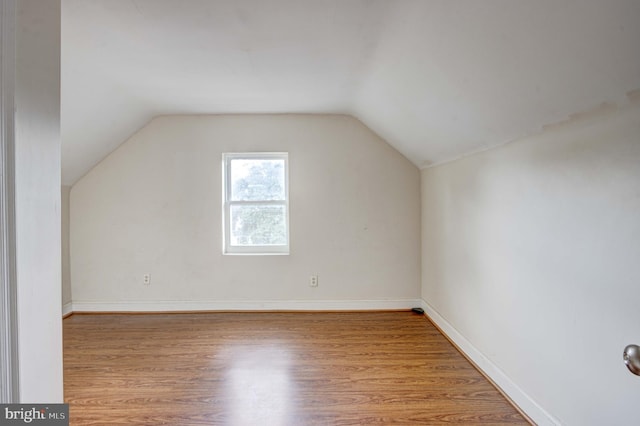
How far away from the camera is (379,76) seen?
2.30m

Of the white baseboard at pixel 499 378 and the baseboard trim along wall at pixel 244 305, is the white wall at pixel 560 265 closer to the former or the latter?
the white baseboard at pixel 499 378

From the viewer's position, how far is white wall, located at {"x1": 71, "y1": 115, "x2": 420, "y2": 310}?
3.47 metres

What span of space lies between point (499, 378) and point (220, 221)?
2.90 metres

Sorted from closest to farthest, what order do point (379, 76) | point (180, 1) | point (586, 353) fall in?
1. point (586, 353)
2. point (180, 1)
3. point (379, 76)

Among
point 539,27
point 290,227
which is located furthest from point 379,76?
point 290,227

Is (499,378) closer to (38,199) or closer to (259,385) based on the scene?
(259,385)

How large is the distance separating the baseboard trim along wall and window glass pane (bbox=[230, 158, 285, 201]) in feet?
3.91

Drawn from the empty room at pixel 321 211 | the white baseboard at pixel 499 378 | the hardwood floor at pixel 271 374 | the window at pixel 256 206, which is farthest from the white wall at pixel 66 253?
the white baseboard at pixel 499 378

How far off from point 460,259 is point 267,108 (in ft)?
7.80

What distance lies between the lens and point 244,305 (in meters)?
3.53

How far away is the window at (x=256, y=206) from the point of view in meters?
3.58

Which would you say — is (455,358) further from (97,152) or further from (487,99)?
(97,152)

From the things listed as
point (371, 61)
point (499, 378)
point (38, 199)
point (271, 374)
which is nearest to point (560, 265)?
point (499, 378)

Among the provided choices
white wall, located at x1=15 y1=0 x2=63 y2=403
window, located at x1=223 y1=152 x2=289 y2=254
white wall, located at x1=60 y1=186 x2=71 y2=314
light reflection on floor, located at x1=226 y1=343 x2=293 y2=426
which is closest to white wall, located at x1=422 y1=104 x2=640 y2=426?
light reflection on floor, located at x1=226 y1=343 x2=293 y2=426
